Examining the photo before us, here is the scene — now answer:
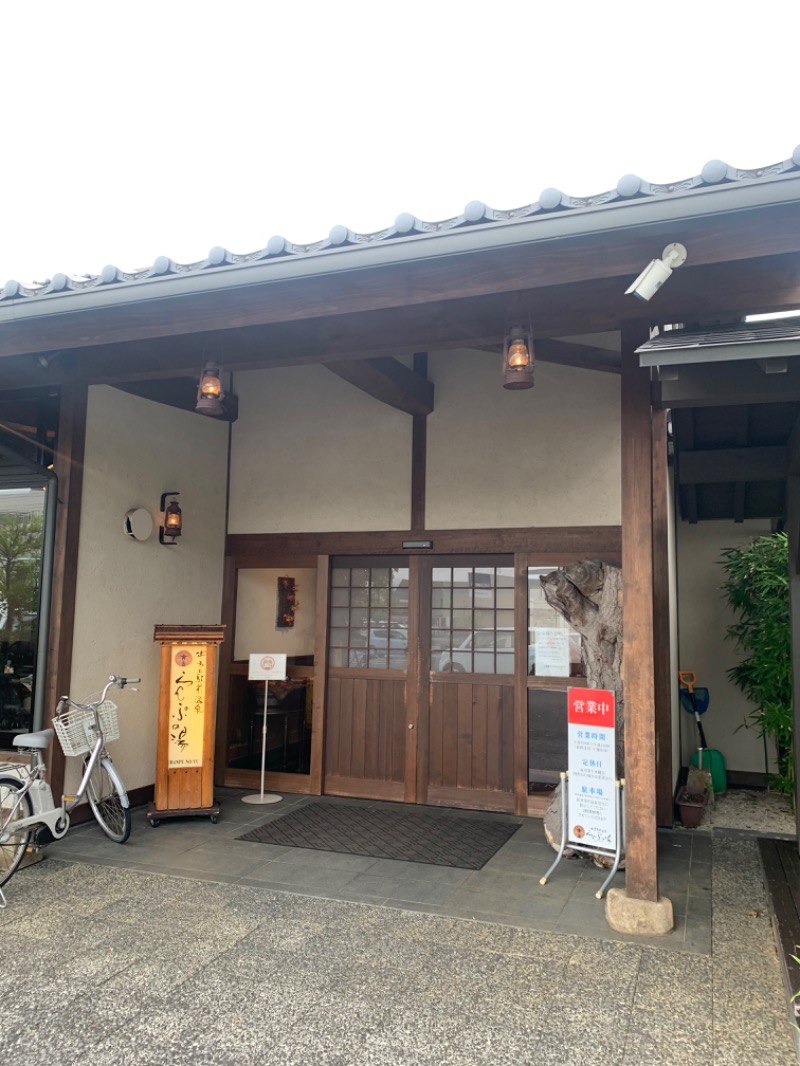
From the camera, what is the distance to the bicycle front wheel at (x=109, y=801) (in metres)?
4.88

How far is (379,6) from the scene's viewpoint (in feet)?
24.7

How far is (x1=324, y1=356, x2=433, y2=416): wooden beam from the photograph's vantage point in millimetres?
5125

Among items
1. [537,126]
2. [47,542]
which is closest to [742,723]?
[47,542]

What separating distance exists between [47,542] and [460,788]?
358 cm

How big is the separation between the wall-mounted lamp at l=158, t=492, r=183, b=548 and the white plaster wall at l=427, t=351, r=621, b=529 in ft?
6.65

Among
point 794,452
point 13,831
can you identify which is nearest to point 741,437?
point 794,452

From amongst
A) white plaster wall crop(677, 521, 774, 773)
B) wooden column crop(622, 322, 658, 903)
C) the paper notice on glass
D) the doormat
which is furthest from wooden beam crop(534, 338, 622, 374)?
the doormat

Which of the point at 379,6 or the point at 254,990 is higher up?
the point at 379,6

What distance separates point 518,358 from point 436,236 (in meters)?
0.74

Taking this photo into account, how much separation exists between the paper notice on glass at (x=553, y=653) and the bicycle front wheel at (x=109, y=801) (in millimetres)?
3082

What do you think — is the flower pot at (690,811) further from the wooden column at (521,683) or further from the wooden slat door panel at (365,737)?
the wooden slat door panel at (365,737)

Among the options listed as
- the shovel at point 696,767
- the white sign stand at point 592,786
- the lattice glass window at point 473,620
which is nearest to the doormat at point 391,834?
the white sign stand at point 592,786

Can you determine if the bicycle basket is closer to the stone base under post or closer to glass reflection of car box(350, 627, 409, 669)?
glass reflection of car box(350, 627, 409, 669)

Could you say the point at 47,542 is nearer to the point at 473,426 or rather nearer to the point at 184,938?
the point at 184,938
